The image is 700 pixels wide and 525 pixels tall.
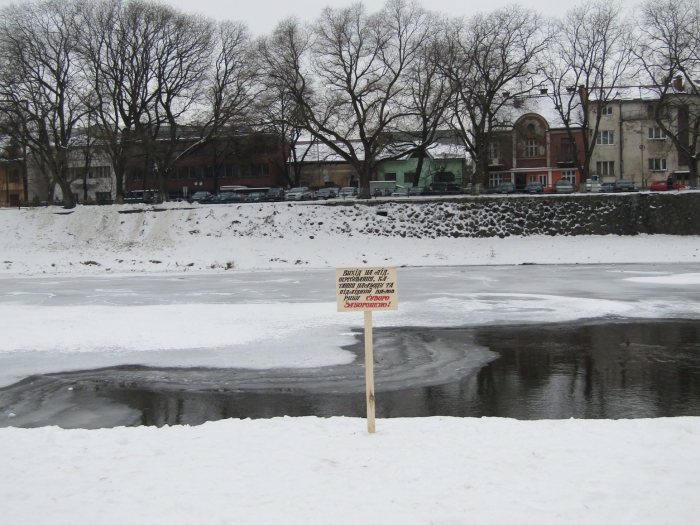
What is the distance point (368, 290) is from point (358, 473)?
2427 millimetres

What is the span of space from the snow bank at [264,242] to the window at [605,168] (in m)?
26.9

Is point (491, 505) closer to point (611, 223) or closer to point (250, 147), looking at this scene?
point (611, 223)

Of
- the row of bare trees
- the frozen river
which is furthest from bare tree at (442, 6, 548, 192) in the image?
the frozen river

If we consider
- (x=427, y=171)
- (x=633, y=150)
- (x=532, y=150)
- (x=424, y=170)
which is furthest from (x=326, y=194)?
(x=633, y=150)

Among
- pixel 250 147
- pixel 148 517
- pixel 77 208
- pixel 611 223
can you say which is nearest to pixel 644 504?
pixel 148 517

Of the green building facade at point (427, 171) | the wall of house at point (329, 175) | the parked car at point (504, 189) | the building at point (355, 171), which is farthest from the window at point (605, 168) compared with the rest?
the wall of house at point (329, 175)

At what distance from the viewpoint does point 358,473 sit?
6801 mm

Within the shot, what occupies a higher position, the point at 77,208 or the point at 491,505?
the point at 77,208

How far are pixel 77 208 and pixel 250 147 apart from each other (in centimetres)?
2340

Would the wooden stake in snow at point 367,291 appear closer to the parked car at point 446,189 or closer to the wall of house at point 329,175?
the parked car at point 446,189

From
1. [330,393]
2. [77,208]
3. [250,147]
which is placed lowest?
[330,393]

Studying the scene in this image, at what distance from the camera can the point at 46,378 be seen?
12.8 meters

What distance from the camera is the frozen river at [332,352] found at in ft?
34.6

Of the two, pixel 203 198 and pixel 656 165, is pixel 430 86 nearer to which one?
pixel 203 198
